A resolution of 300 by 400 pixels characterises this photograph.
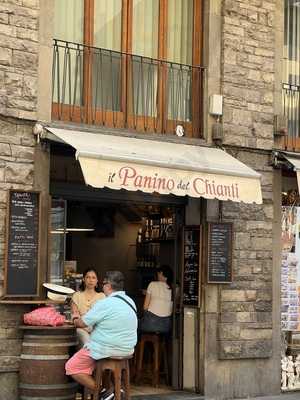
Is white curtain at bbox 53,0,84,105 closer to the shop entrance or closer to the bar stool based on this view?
the shop entrance

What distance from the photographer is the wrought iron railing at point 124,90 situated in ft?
33.3

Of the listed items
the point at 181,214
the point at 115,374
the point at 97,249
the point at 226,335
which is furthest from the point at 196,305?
the point at 97,249

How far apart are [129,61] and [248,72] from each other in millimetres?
1762

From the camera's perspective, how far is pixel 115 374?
8406mm

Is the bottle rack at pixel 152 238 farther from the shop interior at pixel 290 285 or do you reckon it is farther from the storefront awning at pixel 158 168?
the storefront awning at pixel 158 168

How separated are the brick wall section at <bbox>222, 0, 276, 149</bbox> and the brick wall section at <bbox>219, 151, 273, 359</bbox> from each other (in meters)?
0.35

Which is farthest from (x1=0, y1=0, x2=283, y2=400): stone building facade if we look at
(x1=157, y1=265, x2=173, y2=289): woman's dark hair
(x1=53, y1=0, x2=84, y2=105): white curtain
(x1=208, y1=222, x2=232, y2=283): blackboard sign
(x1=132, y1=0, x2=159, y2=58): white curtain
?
(x1=53, y1=0, x2=84, y2=105): white curtain

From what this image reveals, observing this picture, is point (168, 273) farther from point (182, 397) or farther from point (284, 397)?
point (284, 397)

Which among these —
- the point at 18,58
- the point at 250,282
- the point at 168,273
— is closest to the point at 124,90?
the point at 18,58

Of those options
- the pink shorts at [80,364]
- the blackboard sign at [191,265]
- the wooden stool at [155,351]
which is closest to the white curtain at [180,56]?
the blackboard sign at [191,265]

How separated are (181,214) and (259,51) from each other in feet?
8.59

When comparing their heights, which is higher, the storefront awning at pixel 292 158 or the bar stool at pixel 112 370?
the storefront awning at pixel 292 158

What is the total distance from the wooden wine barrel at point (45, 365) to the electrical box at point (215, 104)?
12.3 feet

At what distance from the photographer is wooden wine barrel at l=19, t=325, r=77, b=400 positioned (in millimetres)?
8609
